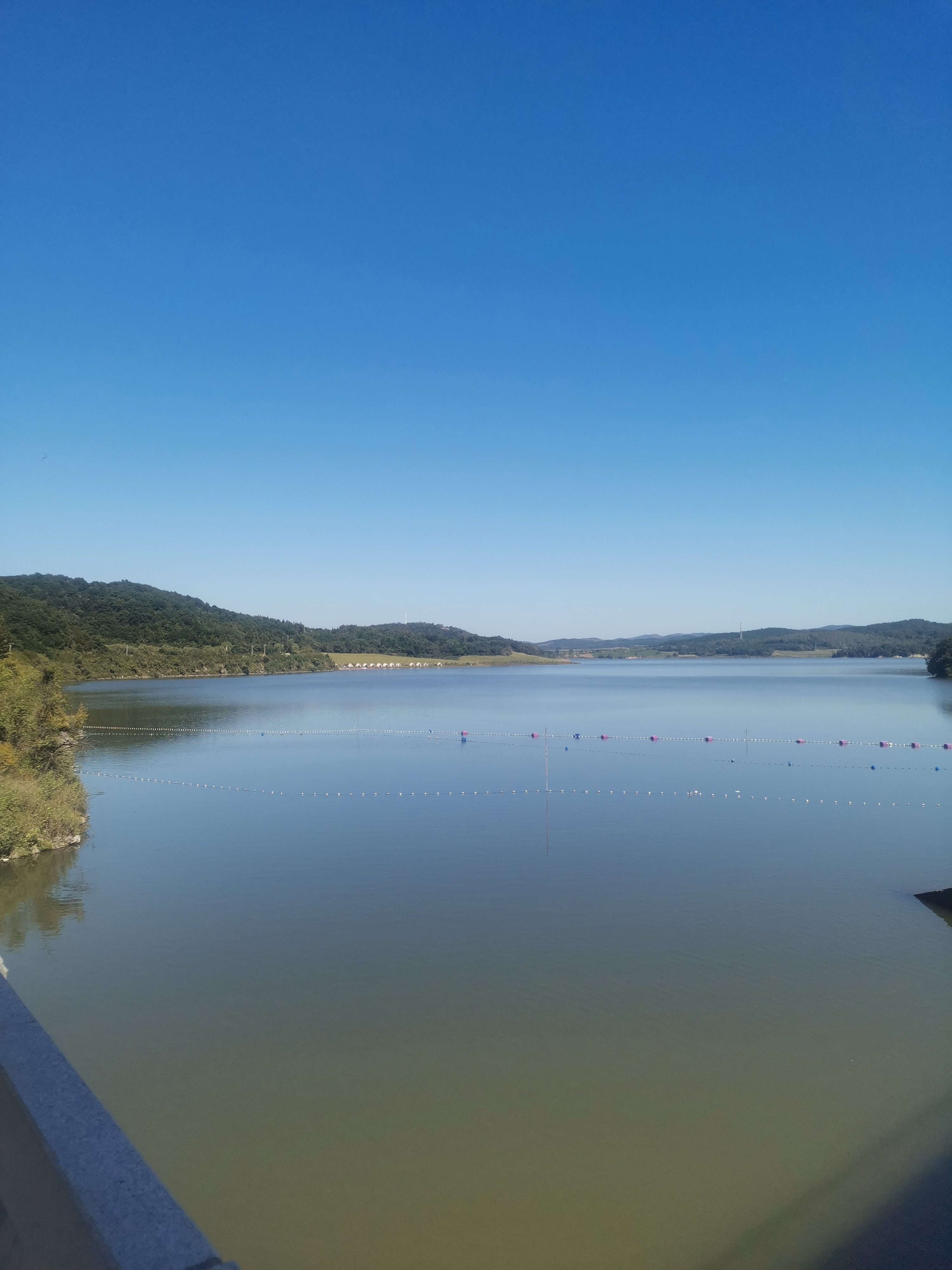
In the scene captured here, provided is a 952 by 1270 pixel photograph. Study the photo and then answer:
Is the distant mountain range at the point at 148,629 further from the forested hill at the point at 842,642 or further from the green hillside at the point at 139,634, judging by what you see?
the forested hill at the point at 842,642

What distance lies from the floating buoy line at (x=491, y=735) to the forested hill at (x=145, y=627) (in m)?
11.3

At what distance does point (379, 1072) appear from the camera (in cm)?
771

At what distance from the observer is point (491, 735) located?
3703 centimetres

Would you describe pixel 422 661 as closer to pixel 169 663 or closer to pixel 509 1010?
pixel 169 663

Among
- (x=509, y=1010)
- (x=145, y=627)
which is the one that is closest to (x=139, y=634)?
(x=145, y=627)

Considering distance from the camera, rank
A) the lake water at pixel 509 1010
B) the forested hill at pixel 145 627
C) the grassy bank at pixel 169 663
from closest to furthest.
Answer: the lake water at pixel 509 1010, the forested hill at pixel 145 627, the grassy bank at pixel 169 663

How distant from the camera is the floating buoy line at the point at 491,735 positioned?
31.7m

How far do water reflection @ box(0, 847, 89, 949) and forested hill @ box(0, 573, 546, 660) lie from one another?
1202 inches

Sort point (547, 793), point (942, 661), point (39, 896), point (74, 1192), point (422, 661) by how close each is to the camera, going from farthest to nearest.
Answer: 1. point (422, 661)
2. point (942, 661)
3. point (547, 793)
4. point (39, 896)
5. point (74, 1192)

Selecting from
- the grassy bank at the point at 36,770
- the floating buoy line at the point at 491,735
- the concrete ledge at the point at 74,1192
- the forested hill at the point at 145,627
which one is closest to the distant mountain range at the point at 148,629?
the forested hill at the point at 145,627

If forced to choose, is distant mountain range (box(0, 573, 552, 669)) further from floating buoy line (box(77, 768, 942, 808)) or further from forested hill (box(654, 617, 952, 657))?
forested hill (box(654, 617, 952, 657))

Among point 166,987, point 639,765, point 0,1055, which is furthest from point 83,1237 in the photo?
point 639,765

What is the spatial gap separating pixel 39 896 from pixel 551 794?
1281 cm

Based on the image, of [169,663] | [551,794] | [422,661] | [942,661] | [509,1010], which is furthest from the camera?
[422,661]
